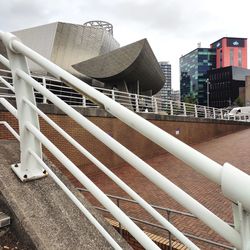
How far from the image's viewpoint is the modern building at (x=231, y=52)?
441ft

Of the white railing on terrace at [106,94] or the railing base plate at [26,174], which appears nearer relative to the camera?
the railing base plate at [26,174]

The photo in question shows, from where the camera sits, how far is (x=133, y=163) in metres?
1.15

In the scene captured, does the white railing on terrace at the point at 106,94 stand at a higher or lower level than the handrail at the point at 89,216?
higher

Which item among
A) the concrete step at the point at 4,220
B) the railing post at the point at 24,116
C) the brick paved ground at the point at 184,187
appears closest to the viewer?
the concrete step at the point at 4,220

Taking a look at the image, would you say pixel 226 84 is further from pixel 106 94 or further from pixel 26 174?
pixel 26 174

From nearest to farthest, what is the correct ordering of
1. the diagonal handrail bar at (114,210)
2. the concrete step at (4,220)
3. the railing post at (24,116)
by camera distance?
the diagonal handrail bar at (114,210) < the concrete step at (4,220) < the railing post at (24,116)

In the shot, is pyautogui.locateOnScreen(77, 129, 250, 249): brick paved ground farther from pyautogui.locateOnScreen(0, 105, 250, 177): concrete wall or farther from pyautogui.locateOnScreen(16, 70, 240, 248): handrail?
pyautogui.locateOnScreen(16, 70, 240, 248): handrail

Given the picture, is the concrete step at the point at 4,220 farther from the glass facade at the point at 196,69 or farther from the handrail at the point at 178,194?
the glass facade at the point at 196,69

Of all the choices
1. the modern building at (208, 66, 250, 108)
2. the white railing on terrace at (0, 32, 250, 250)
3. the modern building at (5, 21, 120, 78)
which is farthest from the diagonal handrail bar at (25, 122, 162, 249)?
the modern building at (208, 66, 250, 108)

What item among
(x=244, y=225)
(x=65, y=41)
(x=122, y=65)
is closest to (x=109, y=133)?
(x=244, y=225)

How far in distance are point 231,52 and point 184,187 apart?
13856cm

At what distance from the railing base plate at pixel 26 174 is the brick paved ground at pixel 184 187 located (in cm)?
402

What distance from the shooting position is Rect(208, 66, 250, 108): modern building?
9675 cm

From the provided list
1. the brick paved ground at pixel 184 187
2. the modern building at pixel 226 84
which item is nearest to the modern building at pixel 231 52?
the modern building at pixel 226 84
